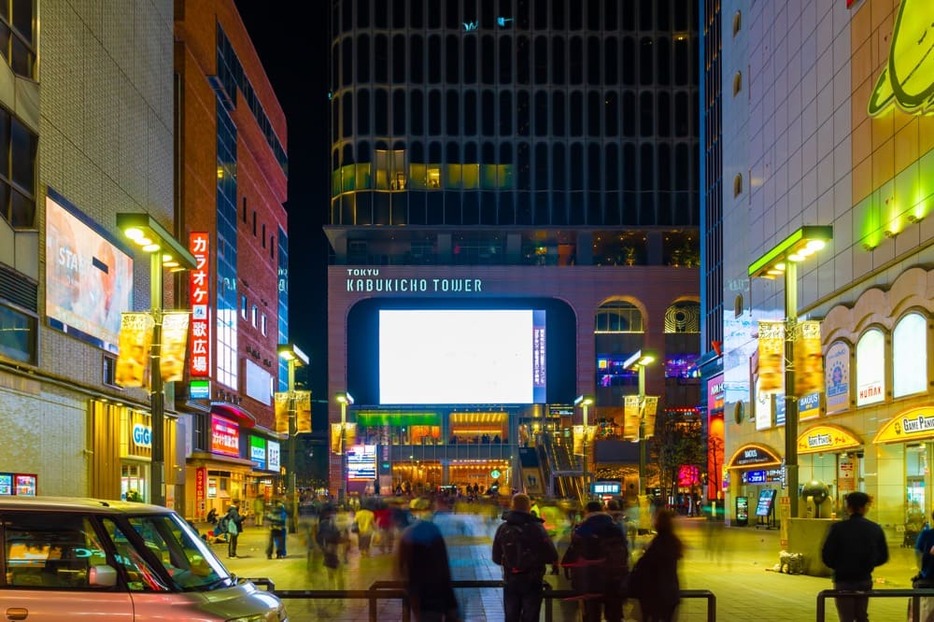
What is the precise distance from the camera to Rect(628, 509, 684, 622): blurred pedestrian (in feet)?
36.6

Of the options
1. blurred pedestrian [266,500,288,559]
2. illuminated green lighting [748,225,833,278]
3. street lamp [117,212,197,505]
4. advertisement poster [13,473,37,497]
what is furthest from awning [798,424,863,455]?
advertisement poster [13,473,37,497]

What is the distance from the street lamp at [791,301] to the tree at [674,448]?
56003 mm

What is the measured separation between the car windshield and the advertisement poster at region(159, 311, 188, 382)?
36.3ft

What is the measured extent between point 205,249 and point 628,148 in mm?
58204

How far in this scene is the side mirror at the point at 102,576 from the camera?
834 centimetres

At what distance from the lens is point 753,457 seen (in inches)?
1884

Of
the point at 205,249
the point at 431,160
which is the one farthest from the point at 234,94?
the point at 431,160

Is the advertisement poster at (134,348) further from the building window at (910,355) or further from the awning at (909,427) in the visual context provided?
the building window at (910,355)

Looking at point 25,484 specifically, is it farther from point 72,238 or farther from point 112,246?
point 112,246

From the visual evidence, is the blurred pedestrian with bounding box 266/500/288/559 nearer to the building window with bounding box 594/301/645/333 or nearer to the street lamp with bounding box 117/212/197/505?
the street lamp with bounding box 117/212/197/505

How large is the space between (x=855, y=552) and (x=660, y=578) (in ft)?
8.44

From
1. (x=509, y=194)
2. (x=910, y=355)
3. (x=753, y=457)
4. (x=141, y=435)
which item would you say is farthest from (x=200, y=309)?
(x=509, y=194)

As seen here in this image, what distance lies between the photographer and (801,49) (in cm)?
4084

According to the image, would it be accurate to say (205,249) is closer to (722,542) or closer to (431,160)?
(722,542)
